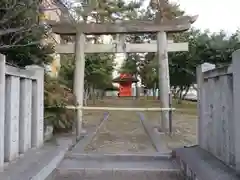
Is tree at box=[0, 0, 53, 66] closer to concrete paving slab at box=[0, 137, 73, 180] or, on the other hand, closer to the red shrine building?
concrete paving slab at box=[0, 137, 73, 180]

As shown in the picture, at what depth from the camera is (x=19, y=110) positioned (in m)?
4.87

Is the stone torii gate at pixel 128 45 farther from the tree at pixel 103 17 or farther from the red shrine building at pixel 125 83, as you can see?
the red shrine building at pixel 125 83

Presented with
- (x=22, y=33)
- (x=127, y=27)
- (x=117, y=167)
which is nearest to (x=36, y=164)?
(x=117, y=167)

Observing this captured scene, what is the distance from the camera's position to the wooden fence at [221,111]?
11.3 ft

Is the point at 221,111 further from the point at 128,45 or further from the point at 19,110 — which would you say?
the point at 128,45

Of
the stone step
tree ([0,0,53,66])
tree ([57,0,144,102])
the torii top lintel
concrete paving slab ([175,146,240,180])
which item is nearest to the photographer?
concrete paving slab ([175,146,240,180])

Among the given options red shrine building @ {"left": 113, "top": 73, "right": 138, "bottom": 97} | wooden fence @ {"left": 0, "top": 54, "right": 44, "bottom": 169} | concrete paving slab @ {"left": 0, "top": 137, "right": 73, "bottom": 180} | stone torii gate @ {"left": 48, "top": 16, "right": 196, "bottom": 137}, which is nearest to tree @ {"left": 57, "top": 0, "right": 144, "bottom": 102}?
stone torii gate @ {"left": 48, "top": 16, "right": 196, "bottom": 137}

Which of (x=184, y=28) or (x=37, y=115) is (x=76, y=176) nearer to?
(x=37, y=115)

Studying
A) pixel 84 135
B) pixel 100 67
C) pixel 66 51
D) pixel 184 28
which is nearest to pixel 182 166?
pixel 84 135

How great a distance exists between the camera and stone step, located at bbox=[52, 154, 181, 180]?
481 centimetres

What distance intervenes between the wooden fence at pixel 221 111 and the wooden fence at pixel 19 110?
2624 millimetres

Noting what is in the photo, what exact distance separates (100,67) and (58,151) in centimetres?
1591

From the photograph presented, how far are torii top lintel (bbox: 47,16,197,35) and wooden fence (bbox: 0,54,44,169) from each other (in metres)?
3.74

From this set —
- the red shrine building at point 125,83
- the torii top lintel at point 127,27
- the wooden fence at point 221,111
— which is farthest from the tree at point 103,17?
the red shrine building at point 125,83
